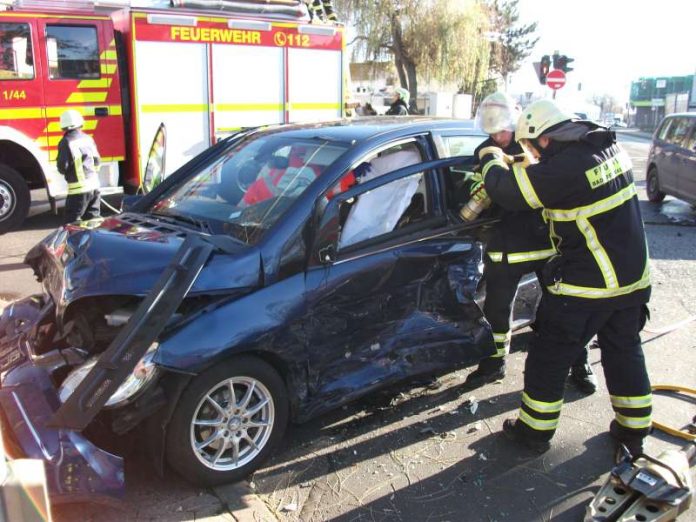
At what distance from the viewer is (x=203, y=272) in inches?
117

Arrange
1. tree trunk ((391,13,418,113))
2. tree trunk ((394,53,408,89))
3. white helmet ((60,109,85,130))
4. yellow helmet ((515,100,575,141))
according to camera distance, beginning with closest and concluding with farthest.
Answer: yellow helmet ((515,100,575,141)) → white helmet ((60,109,85,130)) → tree trunk ((391,13,418,113)) → tree trunk ((394,53,408,89))

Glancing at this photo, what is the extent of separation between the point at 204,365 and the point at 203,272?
0.43 metres

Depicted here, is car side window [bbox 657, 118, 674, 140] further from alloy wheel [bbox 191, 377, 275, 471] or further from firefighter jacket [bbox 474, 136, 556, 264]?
alloy wheel [bbox 191, 377, 275, 471]

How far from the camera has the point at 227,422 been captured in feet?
9.83

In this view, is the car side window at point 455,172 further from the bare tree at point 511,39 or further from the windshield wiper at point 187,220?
the bare tree at point 511,39

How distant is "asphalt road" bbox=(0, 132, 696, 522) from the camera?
115 inches

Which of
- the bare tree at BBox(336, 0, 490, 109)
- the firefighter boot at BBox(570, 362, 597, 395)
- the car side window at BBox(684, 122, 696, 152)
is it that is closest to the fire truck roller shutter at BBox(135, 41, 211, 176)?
the firefighter boot at BBox(570, 362, 597, 395)

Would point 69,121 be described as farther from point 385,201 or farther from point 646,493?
point 646,493

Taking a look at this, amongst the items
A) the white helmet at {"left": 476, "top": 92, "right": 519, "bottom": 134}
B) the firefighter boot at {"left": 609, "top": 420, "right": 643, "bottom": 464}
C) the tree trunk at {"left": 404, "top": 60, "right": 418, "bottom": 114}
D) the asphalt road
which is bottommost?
the asphalt road

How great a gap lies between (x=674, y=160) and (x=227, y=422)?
34.1 ft

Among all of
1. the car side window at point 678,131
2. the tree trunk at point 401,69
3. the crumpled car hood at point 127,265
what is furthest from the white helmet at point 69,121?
the tree trunk at point 401,69

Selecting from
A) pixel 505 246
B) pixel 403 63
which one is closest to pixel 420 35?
pixel 403 63

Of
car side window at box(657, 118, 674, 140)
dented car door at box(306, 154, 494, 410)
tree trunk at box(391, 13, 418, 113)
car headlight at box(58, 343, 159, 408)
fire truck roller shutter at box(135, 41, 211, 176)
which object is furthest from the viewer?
tree trunk at box(391, 13, 418, 113)

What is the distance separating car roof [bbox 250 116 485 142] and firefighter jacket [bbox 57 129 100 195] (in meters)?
3.65
